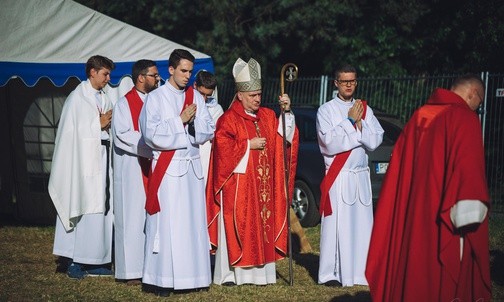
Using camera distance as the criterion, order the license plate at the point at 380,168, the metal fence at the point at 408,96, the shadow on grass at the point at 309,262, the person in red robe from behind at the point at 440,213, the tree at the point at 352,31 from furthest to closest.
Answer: the tree at the point at 352,31 → the metal fence at the point at 408,96 → the license plate at the point at 380,168 → the shadow on grass at the point at 309,262 → the person in red robe from behind at the point at 440,213

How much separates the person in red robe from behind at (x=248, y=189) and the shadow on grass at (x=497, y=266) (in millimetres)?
2229

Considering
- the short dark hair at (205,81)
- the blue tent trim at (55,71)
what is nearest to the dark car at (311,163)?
the blue tent trim at (55,71)

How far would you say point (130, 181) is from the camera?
380 inches

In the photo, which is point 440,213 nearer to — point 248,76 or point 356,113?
point 356,113

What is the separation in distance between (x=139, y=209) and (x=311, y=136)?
4.98 meters

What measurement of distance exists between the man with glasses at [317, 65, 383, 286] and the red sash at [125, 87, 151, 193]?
1.81 metres

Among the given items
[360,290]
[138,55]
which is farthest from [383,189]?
[138,55]

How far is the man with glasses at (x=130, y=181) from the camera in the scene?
374 inches

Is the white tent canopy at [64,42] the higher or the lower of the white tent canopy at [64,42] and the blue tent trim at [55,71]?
the higher

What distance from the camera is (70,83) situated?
13734 mm

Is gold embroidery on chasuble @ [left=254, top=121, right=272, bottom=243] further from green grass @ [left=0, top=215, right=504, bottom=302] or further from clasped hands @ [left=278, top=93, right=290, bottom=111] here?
green grass @ [left=0, top=215, right=504, bottom=302]

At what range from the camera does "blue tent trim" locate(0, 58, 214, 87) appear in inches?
461

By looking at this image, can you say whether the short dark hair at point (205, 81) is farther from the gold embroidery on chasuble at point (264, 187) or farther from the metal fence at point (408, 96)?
the metal fence at point (408, 96)

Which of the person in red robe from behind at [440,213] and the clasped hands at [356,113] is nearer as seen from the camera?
the person in red robe from behind at [440,213]
